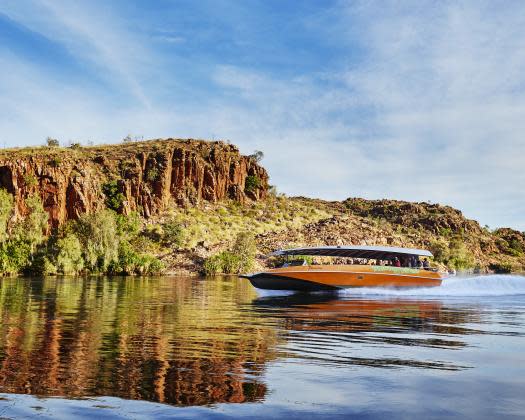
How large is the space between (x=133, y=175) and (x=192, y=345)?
113 metres

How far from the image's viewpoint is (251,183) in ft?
486

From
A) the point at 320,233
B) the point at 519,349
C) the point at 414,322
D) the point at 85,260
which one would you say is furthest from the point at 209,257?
the point at 519,349

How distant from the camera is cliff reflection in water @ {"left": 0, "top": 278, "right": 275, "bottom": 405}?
8.46 metres

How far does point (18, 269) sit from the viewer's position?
235 ft

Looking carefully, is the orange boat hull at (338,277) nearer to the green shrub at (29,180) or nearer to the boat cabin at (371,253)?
the boat cabin at (371,253)

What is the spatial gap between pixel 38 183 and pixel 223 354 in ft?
313

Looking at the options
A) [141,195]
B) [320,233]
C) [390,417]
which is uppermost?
[141,195]

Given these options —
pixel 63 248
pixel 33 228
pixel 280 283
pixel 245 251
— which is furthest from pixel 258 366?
pixel 245 251

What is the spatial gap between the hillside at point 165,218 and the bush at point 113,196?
8.4 inches

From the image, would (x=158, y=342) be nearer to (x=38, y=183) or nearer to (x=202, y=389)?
(x=202, y=389)

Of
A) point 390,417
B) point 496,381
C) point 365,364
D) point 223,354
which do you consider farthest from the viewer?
point 223,354

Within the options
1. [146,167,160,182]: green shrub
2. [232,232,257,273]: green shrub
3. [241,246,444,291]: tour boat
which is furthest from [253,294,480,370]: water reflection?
[146,167,160,182]: green shrub

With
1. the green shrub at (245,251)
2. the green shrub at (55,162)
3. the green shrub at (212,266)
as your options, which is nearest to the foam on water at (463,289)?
the green shrub at (212,266)

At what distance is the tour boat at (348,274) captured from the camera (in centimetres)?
3384
